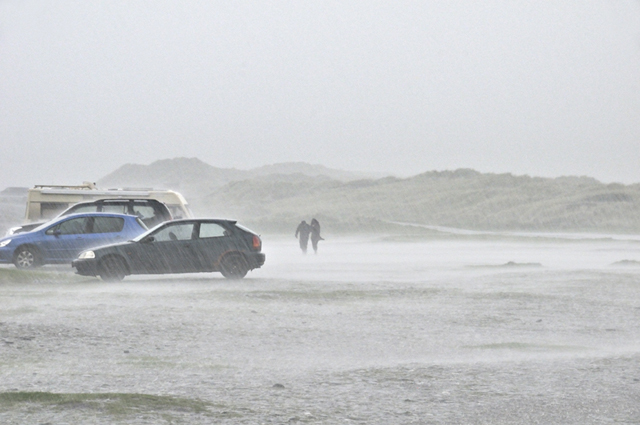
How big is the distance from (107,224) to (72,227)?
968mm

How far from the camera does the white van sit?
105ft

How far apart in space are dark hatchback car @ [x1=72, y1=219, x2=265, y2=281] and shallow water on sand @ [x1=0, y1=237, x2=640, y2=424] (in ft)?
1.53

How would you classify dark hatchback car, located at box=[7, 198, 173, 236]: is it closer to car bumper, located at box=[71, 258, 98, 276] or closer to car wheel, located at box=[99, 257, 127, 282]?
car wheel, located at box=[99, 257, 127, 282]

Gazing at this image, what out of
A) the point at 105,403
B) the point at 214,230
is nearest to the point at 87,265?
the point at 214,230

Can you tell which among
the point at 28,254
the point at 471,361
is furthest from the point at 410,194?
the point at 471,361

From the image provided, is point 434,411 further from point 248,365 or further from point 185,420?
point 248,365

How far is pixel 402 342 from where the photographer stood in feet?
41.8

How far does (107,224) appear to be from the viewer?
24.5 meters

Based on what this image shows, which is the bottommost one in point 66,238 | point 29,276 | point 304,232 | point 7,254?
point 29,276

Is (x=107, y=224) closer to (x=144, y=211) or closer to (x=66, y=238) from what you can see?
(x=66, y=238)

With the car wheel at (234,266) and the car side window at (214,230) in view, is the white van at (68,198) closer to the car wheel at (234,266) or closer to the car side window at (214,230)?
the car side window at (214,230)

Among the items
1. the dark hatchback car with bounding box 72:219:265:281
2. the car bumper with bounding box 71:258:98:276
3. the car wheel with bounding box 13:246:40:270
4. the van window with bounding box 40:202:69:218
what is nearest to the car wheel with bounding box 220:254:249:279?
the dark hatchback car with bounding box 72:219:265:281

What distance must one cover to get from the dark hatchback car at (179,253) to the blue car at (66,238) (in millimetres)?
1975

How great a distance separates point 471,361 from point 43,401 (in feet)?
17.6
